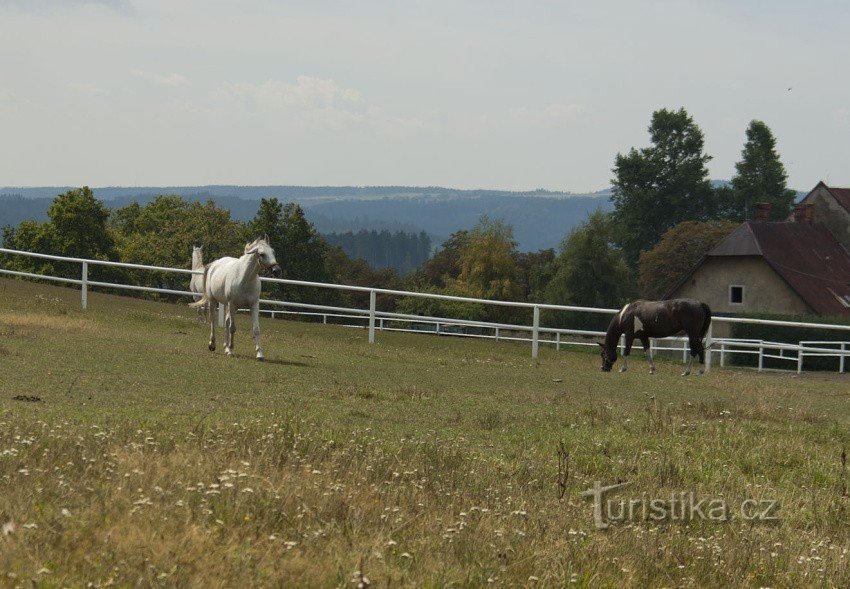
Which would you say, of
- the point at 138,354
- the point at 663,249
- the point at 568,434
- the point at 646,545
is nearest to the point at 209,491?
the point at 646,545

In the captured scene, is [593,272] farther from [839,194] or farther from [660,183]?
[839,194]

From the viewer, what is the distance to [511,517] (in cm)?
788

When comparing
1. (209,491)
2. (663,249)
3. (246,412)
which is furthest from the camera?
(663,249)

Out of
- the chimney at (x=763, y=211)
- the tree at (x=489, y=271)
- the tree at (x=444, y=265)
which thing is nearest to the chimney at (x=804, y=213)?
the chimney at (x=763, y=211)

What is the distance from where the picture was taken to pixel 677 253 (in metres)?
89.1

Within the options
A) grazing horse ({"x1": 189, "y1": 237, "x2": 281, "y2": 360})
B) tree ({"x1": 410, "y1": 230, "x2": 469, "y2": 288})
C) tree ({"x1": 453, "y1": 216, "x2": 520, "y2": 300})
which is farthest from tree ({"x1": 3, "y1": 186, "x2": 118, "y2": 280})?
grazing horse ({"x1": 189, "y1": 237, "x2": 281, "y2": 360})

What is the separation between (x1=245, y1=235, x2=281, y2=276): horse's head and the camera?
1902 cm

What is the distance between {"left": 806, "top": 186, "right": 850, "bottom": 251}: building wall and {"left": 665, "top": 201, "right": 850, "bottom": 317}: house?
10.6 feet

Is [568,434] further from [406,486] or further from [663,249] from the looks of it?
[663,249]

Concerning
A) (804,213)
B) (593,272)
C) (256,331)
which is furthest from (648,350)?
(593,272)

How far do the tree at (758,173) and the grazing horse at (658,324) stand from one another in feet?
266

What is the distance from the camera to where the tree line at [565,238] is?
Answer: 3273 inches

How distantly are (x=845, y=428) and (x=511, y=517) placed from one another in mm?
7753

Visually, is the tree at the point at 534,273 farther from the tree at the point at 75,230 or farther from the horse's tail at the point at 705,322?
the horse's tail at the point at 705,322
